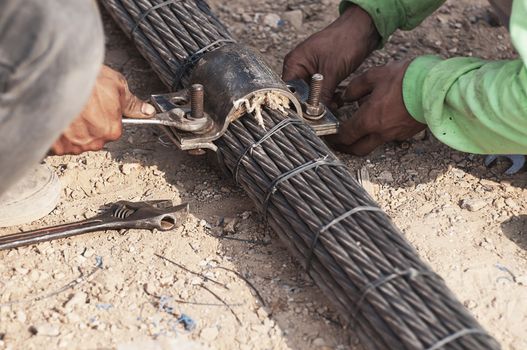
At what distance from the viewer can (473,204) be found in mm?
2523

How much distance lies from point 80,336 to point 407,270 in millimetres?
852

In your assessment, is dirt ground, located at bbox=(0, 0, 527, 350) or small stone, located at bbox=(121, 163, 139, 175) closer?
dirt ground, located at bbox=(0, 0, 527, 350)

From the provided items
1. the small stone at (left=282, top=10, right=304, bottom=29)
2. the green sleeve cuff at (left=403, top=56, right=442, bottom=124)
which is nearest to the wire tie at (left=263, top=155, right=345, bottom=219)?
the green sleeve cuff at (left=403, top=56, right=442, bottom=124)

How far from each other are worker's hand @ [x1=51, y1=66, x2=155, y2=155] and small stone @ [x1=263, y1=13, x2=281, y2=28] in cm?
116

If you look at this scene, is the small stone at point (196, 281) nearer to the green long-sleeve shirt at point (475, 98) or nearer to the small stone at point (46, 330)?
the small stone at point (46, 330)

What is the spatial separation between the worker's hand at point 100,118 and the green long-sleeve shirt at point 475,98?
87 cm

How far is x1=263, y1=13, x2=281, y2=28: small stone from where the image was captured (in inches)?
131

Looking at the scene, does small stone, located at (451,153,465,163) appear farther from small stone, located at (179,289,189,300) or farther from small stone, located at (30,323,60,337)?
small stone, located at (30,323,60,337)

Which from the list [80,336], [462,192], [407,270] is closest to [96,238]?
[80,336]

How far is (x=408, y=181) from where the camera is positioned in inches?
104

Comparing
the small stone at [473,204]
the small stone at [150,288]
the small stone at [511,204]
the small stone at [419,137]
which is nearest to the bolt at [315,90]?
the small stone at [419,137]

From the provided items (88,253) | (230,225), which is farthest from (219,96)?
(88,253)

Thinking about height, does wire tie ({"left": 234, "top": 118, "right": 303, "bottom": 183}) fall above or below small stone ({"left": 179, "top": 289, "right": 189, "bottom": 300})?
above

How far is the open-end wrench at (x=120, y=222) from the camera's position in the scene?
228 centimetres
